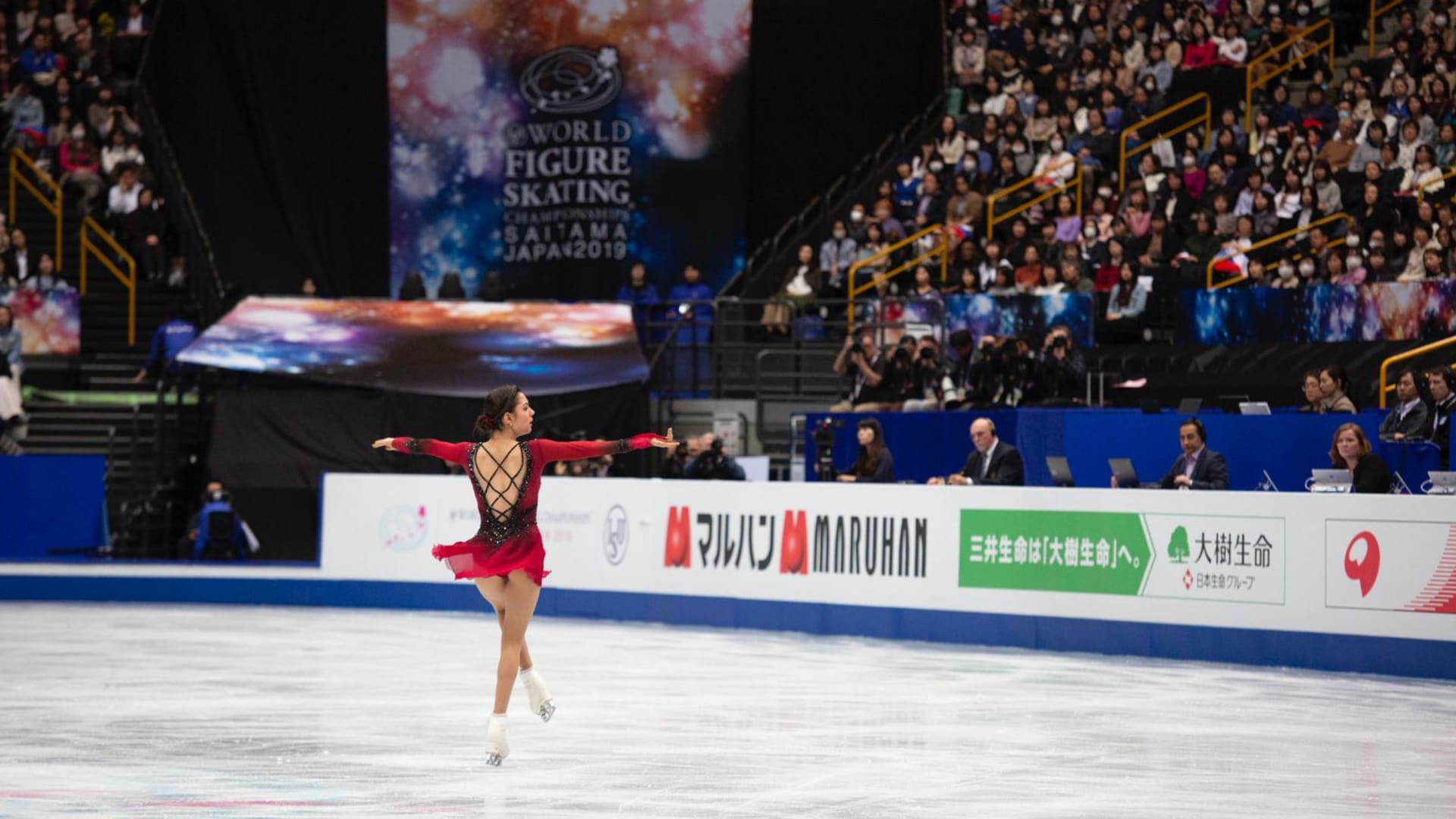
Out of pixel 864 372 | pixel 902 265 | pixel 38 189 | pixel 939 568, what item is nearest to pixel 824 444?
pixel 864 372

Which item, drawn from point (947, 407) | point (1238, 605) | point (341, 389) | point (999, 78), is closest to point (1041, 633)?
point (1238, 605)

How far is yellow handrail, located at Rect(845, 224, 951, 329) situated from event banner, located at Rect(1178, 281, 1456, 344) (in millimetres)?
4095

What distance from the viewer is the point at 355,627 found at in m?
17.0

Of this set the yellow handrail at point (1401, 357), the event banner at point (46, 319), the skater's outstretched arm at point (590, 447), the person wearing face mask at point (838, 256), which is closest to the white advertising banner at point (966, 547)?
the yellow handrail at point (1401, 357)

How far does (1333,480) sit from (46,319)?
51.9 feet

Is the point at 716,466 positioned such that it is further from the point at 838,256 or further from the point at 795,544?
the point at 838,256

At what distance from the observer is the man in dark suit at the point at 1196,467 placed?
14766 millimetres

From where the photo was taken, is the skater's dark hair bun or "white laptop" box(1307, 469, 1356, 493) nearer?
the skater's dark hair bun

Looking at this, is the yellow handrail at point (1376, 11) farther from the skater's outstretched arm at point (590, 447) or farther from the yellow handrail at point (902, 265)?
the skater's outstretched arm at point (590, 447)

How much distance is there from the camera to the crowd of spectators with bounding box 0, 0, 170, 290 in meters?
25.6

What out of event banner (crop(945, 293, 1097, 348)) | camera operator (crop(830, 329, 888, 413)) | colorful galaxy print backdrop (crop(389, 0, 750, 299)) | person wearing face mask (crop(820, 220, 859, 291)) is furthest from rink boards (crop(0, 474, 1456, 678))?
colorful galaxy print backdrop (crop(389, 0, 750, 299))

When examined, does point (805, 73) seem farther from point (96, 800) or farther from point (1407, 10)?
point (96, 800)

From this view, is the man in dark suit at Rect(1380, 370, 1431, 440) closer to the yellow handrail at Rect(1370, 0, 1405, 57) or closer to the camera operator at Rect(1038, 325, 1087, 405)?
the camera operator at Rect(1038, 325, 1087, 405)

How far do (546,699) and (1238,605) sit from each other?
632 cm
